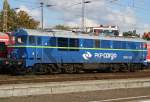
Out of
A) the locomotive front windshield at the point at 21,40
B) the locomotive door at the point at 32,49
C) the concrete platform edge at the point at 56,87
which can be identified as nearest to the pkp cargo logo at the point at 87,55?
the locomotive door at the point at 32,49

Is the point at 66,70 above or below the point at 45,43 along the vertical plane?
below

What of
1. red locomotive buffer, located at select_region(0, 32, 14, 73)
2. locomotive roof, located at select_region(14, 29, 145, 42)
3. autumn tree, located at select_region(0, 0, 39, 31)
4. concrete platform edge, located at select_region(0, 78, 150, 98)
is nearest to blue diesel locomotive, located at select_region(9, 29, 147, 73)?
locomotive roof, located at select_region(14, 29, 145, 42)

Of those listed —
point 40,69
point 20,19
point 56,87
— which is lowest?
point 40,69

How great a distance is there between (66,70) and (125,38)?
8.31 meters

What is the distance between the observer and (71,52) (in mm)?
32688

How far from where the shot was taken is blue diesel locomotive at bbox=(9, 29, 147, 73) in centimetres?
2983

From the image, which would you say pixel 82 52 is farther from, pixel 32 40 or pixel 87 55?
pixel 32 40

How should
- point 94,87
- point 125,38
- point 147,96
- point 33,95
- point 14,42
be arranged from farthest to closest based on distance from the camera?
1. point 125,38
2. point 14,42
3. point 94,87
4. point 147,96
5. point 33,95

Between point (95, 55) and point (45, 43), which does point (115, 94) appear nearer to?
point (45, 43)

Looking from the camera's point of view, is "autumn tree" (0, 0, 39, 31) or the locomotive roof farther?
"autumn tree" (0, 0, 39, 31)

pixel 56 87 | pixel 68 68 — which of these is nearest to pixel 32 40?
pixel 68 68

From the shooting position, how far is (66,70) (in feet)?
107

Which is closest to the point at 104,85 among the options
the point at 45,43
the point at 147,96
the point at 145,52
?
the point at 147,96

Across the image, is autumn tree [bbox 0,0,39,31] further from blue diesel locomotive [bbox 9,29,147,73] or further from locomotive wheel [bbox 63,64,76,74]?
locomotive wheel [bbox 63,64,76,74]
